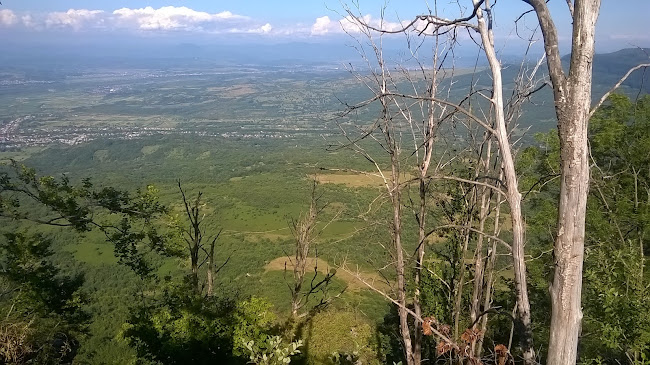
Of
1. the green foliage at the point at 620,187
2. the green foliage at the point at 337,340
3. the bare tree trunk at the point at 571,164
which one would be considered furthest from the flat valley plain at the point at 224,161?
the green foliage at the point at 337,340

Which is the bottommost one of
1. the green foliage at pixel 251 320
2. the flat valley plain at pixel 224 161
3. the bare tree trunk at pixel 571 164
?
the flat valley plain at pixel 224 161

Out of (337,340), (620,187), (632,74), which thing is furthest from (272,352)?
(620,187)

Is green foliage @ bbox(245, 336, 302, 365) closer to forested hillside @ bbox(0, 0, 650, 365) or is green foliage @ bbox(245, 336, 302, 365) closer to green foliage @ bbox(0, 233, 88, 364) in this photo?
forested hillside @ bbox(0, 0, 650, 365)

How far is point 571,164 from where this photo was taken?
71.3 inches

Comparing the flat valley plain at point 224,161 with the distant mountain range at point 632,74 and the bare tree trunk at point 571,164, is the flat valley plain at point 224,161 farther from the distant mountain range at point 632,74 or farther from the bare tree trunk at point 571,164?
the bare tree trunk at point 571,164

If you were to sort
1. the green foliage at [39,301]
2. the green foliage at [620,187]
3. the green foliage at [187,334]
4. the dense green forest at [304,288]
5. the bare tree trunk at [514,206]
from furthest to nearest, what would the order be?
the green foliage at [620,187] < the green foliage at [187,334] < the green foliage at [39,301] < the dense green forest at [304,288] < the bare tree trunk at [514,206]

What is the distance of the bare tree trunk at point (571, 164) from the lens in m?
1.77

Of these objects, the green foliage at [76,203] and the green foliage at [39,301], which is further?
the green foliage at [76,203]

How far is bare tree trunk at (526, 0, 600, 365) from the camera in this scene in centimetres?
177

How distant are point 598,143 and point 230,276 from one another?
19.2 metres

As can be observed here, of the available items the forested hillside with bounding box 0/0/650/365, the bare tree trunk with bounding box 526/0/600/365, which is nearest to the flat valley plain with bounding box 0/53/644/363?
the forested hillside with bounding box 0/0/650/365

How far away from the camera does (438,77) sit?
464 centimetres

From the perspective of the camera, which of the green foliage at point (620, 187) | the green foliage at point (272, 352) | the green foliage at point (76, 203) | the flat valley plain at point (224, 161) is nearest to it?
the green foliage at point (272, 352)

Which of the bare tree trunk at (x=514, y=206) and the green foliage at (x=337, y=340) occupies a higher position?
the bare tree trunk at (x=514, y=206)
